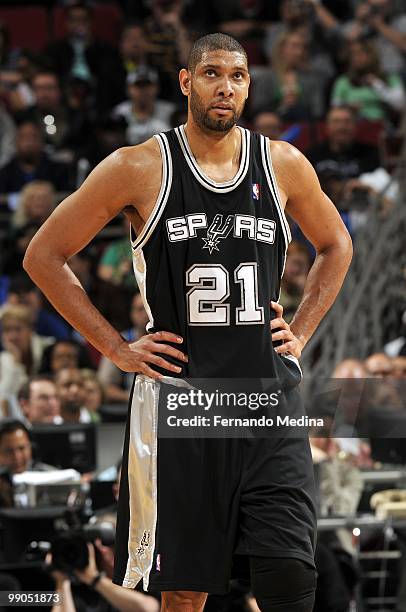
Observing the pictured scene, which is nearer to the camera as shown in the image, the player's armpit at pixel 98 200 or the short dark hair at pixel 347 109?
the player's armpit at pixel 98 200

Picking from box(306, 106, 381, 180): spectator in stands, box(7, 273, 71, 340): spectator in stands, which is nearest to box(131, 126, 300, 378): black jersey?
box(7, 273, 71, 340): spectator in stands

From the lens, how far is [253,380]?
3910mm

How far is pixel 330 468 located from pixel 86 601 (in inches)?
50.5

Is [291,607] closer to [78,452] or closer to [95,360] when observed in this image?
[78,452]

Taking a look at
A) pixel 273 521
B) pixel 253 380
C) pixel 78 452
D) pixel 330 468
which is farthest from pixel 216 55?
pixel 78 452

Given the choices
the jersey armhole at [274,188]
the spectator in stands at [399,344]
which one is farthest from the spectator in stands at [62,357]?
the jersey armhole at [274,188]

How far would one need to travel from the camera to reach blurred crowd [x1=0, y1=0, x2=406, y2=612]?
21.3ft

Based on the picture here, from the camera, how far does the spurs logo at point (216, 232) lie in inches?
153

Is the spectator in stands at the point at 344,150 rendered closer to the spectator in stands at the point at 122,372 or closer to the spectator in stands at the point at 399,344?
the spectator in stands at the point at 399,344

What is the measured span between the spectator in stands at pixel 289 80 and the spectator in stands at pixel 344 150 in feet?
2.90

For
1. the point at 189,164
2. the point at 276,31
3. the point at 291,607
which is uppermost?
the point at 276,31

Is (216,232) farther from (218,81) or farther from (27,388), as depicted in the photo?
(27,388)

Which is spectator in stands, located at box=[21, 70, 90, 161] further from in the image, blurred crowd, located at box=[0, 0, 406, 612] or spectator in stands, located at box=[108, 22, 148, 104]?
spectator in stands, located at box=[108, 22, 148, 104]

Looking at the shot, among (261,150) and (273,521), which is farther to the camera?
(261,150)
